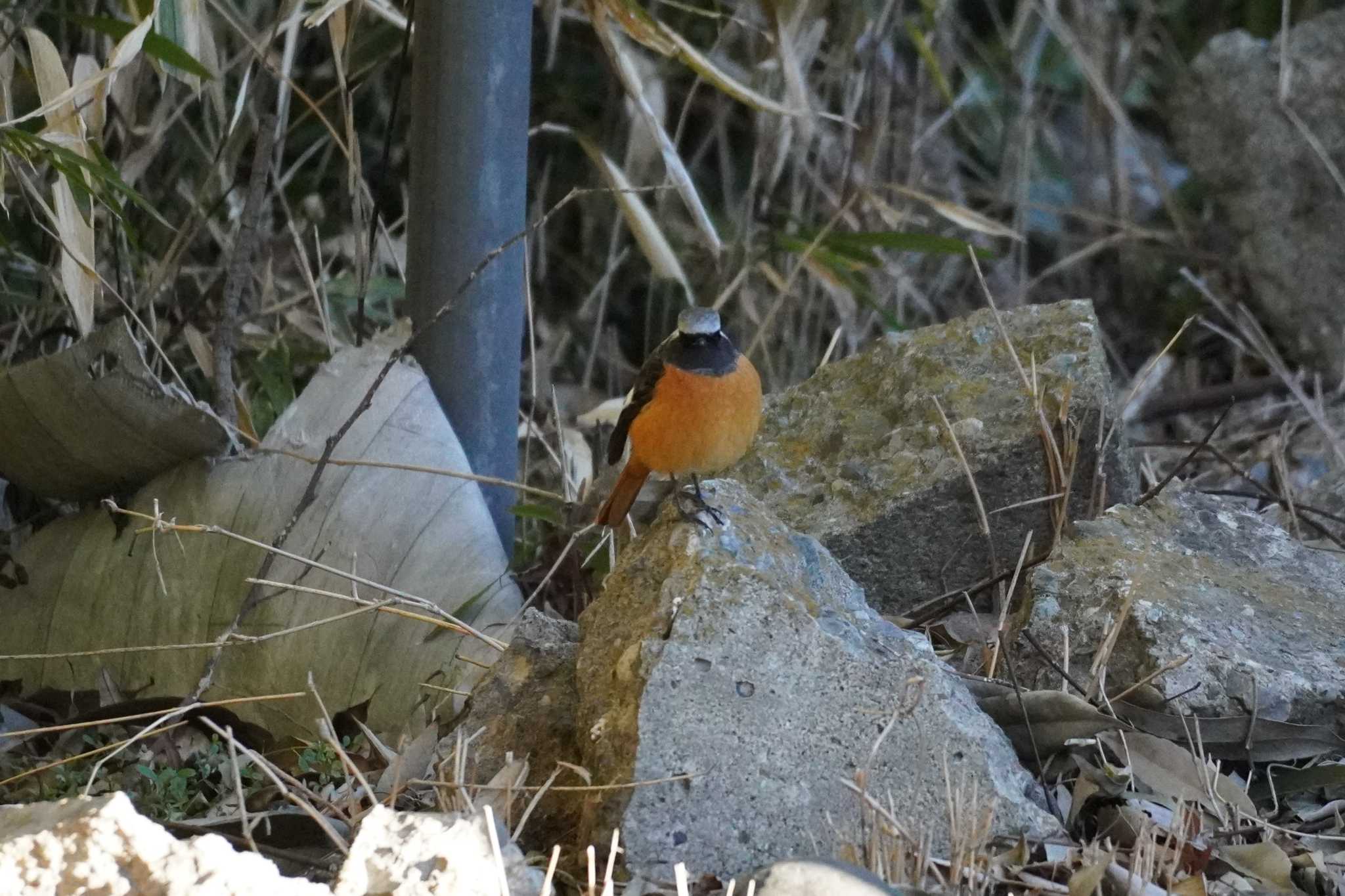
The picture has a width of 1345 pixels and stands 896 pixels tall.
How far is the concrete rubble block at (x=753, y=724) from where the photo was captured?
2.26 meters

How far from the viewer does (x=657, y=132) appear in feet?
13.5

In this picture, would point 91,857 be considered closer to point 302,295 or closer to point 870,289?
point 302,295

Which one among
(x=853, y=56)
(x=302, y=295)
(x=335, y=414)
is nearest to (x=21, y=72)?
(x=302, y=295)

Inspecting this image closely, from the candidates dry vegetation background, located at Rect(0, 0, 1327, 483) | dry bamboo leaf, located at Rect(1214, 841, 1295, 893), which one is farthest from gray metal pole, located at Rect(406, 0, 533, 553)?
dry bamboo leaf, located at Rect(1214, 841, 1295, 893)

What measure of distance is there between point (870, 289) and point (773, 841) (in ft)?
Result: 13.5

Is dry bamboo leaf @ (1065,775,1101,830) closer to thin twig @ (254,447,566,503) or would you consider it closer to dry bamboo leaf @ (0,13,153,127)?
thin twig @ (254,447,566,503)

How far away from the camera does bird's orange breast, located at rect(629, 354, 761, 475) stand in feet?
10.7

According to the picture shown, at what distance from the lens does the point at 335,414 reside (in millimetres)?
3688

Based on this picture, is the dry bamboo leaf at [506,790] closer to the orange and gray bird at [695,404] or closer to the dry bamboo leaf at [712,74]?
the orange and gray bird at [695,404]

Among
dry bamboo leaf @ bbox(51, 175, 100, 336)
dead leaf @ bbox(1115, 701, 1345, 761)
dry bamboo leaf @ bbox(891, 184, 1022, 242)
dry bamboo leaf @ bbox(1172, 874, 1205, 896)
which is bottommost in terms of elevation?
dead leaf @ bbox(1115, 701, 1345, 761)

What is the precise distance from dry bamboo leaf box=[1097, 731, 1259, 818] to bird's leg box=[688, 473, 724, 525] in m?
0.83

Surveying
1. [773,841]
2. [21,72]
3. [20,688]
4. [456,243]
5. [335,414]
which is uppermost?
[21,72]

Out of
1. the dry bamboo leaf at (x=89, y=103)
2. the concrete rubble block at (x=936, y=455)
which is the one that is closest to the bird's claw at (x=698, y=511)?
the concrete rubble block at (x=936, y=455)

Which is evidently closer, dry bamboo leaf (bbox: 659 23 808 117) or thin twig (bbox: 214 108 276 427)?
thin twig (bbox: 214 108 276 427)
